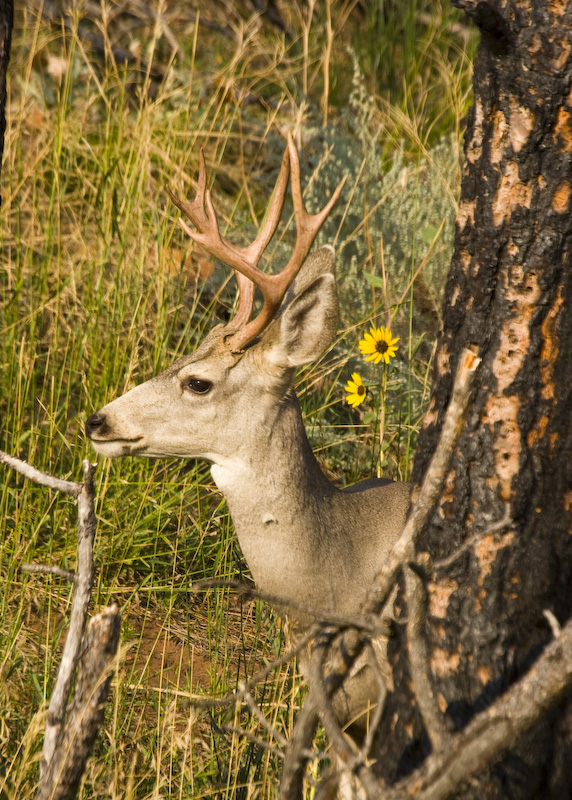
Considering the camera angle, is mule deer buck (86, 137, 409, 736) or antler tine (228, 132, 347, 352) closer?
mule deer buck (86, 137, 409, 736)

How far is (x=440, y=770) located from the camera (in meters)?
1.65

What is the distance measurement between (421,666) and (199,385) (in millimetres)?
1721

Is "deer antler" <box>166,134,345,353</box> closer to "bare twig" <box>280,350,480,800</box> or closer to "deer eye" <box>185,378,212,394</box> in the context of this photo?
"deer eye" <box>185,378,212,394</box>

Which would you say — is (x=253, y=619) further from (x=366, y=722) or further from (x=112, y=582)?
(x=366, y=722)

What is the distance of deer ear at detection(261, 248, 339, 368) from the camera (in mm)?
3219

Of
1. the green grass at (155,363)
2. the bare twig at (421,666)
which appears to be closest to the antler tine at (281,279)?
the green grass at (155,363)

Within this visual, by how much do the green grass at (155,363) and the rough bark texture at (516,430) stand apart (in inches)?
30.6

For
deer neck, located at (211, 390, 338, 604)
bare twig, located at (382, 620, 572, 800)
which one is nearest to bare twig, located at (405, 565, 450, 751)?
bare twig, located at (382, 620, 572, 800)

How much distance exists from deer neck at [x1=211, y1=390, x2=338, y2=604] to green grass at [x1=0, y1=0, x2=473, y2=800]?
1.29 ft

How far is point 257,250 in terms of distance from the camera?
3516 millimetres

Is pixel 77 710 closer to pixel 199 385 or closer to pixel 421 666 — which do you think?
pixel 421 666

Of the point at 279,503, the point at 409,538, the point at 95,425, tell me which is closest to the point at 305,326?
the point at 279,503

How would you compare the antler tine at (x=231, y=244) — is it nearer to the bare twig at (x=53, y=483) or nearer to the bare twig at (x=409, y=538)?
the bare twig at (x=53, y=483)

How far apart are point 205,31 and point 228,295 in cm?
371
